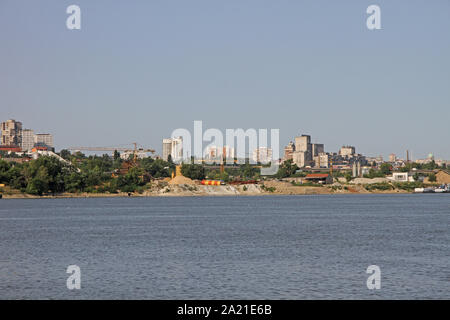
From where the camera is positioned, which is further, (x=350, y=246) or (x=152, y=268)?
(x=350, y=246)

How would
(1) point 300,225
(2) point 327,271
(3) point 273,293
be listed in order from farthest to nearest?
(1) point 300,225, (2) point 327,271, (3) point 273,293

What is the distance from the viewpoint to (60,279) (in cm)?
4250

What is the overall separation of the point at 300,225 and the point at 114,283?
57150 millimetres

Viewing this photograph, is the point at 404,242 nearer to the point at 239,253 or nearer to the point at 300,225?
the point at 239,253

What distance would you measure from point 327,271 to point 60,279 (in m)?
18.0

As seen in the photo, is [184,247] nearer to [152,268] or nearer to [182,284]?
[152,268]

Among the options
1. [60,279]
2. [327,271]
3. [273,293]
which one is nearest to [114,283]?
[60,279]

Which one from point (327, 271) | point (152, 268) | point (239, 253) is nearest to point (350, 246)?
point (239, 253)

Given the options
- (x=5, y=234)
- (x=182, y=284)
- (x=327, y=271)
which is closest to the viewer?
(x=182, y=284)

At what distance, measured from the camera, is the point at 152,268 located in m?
47.1
